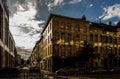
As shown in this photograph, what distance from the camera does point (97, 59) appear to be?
56.7 m

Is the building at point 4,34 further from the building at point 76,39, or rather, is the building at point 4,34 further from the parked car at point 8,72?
the building at point 76,39

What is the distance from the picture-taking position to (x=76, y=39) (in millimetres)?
51812

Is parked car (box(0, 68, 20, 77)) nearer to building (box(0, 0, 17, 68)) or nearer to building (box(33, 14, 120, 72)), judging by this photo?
building (box(0, 0, 17, 68))

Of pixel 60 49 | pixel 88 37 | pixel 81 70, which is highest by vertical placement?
pixel 88 37

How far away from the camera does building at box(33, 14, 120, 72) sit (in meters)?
47.9

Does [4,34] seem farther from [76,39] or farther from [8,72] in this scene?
[76,39]

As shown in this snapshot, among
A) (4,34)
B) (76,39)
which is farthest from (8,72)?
(76,39)

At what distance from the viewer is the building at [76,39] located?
47.9 meters

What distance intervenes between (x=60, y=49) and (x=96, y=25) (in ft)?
51.8

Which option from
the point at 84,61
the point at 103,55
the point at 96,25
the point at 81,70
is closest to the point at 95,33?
the point at 96,25

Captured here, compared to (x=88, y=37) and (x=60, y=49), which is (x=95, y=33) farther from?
(x=60, y=49)

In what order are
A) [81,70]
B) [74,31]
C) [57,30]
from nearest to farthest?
[81,70]
[57,30]
[74,31]

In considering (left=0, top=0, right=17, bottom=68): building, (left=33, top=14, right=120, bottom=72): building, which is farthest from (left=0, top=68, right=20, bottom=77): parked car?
(left=33, top=14, right=120, bottom=72): building

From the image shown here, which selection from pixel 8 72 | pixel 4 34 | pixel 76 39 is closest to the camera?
pixel 8 72
